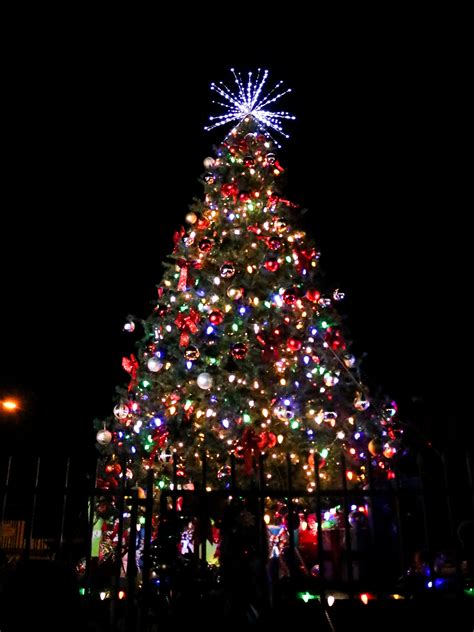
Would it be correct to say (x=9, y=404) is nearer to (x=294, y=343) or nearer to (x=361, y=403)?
(x=294, y=343)

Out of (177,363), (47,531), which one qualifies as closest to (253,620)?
(177,363)

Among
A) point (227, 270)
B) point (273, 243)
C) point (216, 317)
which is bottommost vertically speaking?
point (216, 317)

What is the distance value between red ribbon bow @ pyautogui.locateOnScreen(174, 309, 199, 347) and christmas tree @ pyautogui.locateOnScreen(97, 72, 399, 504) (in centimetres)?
3

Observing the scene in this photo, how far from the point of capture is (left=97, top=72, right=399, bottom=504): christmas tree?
886 centimetres

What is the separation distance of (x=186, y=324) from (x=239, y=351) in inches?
52.9

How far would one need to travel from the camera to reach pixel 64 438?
2344cm

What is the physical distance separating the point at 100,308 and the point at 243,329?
14.7 metres

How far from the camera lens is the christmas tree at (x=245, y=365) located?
8.86m

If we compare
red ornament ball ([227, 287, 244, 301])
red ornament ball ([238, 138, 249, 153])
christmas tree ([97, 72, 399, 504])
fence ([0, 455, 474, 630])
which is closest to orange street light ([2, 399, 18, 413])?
christmas tree ([97, 72, 399, 504])

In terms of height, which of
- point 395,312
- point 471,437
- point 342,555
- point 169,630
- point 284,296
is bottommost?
point 169,630

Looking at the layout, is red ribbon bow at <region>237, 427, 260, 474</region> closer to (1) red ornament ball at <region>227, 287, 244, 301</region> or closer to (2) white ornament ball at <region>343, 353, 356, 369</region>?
(2) white ornament ball at <region>343, 353, 356, 369</region>

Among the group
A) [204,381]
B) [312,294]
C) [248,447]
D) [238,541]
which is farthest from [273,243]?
[238,541]

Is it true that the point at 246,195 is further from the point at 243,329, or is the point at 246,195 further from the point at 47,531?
the point at 47,531

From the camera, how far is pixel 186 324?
31.9 feet
